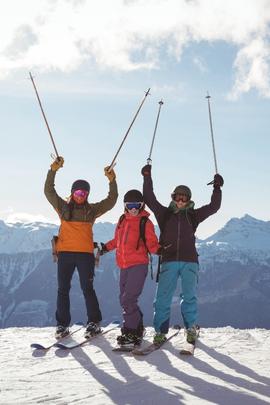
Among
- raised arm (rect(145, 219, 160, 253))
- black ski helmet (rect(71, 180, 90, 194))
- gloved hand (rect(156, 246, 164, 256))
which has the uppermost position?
black ski helmet (rect(71, 180, 90, 194))

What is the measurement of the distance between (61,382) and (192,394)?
1.50m

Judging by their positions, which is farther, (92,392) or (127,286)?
(127,286)

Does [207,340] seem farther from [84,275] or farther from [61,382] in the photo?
[61,382]

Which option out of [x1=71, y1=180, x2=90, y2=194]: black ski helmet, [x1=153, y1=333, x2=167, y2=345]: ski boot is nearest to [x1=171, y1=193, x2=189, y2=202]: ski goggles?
[x1=71, y1=180, x2=90, y2=194]: black ski helmet

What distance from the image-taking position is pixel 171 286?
821 centimetres

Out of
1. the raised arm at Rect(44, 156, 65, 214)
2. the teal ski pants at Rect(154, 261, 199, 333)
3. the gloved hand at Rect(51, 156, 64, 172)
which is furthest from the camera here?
the gloved hand at Rect(51, 156, 64, 172)

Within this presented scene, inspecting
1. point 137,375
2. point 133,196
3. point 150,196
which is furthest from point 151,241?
point 137,375

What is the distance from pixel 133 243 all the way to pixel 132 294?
2.69ft

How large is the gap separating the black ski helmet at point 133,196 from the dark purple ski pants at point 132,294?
111 centimetres

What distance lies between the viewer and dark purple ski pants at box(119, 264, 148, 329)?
315 inches

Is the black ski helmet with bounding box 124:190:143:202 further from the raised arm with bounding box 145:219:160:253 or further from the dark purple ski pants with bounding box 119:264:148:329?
the dark purple ski pants with bounding box 119:264:148:329

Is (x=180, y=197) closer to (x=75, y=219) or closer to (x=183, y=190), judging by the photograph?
(x=183, y=190)

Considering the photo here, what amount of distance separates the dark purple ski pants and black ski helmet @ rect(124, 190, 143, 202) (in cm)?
111

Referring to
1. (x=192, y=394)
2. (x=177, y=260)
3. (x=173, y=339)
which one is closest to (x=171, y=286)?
(x=177, y=260)
